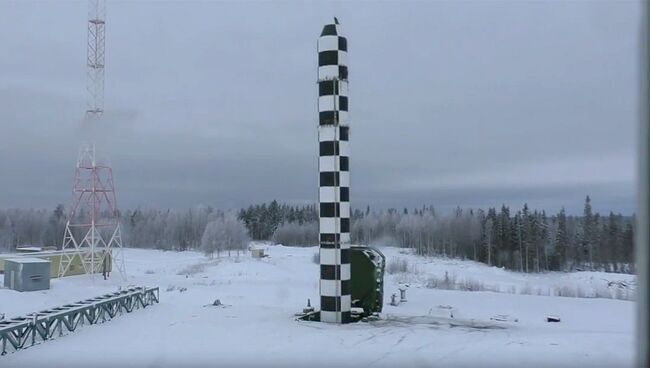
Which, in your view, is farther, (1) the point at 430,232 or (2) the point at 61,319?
(1) the point at 430,232

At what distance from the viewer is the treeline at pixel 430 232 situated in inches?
2820

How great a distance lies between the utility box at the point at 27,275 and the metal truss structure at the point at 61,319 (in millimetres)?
10272

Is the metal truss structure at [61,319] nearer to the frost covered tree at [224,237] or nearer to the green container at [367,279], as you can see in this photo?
the green container at [367,279]

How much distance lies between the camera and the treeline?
235 ft

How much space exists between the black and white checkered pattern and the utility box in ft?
55.9

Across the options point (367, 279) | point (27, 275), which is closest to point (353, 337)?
point (367, 279)

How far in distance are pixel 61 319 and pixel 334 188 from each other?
7.95m


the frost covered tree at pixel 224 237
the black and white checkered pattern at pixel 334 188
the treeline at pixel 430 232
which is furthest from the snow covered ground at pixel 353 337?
the frost covered tree at pixel 224 237

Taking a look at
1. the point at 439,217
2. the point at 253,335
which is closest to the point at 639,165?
the point at 253,335

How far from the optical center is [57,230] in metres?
91.0

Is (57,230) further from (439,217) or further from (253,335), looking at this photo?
(253,335)

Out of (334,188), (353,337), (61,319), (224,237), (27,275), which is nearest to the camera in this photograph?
(353,337)

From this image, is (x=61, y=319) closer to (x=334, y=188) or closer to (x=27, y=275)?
(x=334, y=188)

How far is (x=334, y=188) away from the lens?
16891 mm
